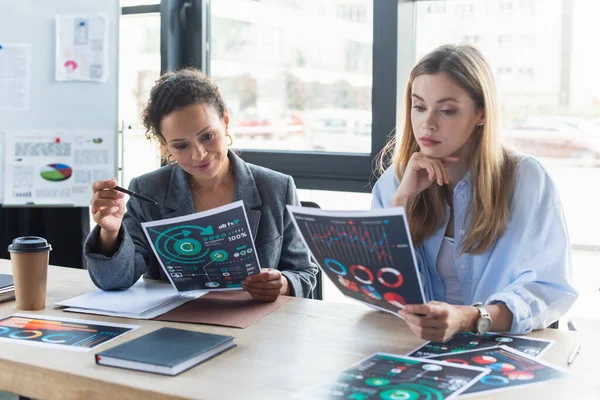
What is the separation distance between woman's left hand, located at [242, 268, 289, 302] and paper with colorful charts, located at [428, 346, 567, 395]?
1.80ft

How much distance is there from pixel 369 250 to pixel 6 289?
105 centimetres

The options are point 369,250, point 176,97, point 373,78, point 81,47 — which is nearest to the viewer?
point 369,250

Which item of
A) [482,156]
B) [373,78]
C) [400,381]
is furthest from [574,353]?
[373,78]

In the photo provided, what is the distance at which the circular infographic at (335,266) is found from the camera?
1.52 metres

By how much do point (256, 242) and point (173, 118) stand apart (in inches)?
17.0

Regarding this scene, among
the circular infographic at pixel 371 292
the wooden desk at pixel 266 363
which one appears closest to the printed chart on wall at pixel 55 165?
the wooden desk at pixel 266 363

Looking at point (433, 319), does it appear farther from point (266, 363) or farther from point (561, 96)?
point (561, 96)

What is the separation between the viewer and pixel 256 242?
216 cm

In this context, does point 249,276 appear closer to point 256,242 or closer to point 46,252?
point 256,242

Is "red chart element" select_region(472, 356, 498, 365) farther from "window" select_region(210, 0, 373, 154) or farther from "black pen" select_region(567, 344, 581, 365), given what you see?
"window" select_region(210, 0, 373, 154)

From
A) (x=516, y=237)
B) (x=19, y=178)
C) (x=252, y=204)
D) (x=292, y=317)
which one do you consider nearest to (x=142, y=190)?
(x=252, y=204)

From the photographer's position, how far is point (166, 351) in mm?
1400

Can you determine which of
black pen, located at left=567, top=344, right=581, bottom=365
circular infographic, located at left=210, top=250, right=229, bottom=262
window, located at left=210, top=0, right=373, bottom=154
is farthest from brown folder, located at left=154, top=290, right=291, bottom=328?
window, located at left=210, top=0, right=373, bottom=154

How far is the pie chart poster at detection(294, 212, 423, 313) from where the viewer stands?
1376 mm
